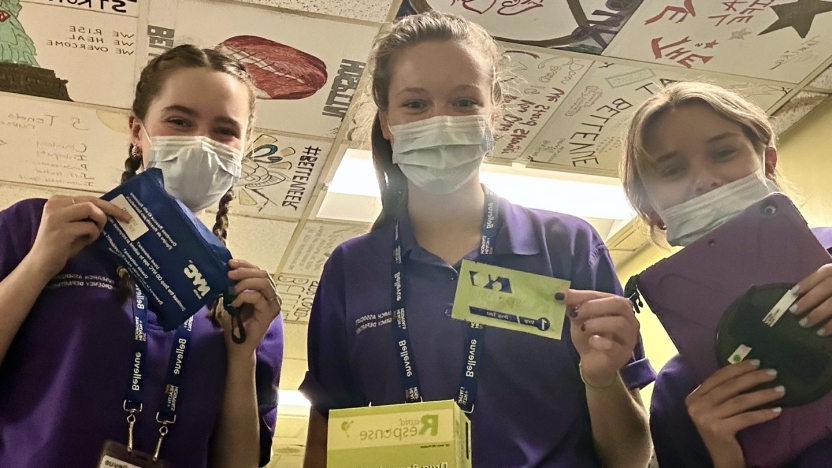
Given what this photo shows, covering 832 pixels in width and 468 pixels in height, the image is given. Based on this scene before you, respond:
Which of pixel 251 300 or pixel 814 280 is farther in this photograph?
A: pixel 251 300

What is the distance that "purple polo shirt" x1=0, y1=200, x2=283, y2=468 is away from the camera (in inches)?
41.8

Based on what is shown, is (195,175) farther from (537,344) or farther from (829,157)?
(829,157)

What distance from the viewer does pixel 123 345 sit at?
1.14m

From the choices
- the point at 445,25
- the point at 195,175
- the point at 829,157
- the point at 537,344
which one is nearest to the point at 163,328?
the point at 195,175

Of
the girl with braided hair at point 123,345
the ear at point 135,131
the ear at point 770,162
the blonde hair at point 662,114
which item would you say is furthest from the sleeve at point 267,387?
the ear at point 770,162

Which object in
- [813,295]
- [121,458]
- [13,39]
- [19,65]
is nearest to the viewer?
[813,295]

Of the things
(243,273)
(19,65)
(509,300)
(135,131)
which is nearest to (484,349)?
(509,300)

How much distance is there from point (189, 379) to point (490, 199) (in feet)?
2.07

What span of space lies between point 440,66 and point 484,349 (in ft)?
1.72

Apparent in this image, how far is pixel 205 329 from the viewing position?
4.08ft

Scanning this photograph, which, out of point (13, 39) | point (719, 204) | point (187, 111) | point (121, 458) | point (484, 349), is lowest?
point (13, 39)

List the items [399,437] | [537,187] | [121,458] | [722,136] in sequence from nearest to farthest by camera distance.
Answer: [399,437] < [121,458] < [722,136] < [537,187]

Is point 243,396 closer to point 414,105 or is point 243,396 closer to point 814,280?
point 414,105

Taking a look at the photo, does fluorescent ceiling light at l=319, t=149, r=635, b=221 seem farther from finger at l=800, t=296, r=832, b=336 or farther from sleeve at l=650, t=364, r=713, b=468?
finger at l=800, t=296, r=832, b=336
